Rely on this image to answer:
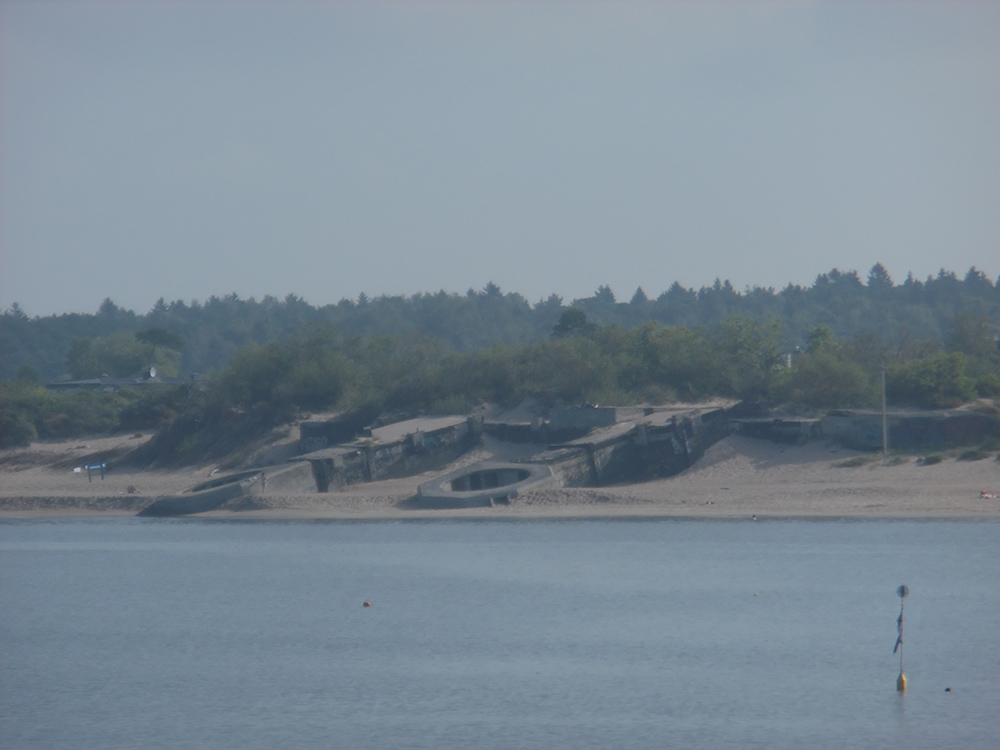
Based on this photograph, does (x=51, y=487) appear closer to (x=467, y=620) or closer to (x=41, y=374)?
(x=467, y=620)

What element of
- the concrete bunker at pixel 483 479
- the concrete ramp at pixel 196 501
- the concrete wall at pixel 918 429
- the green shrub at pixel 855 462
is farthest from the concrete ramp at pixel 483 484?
the concrete wall at pixel 918 429

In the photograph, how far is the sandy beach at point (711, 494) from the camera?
3550 cm

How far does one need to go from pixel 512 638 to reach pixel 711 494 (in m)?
17.1

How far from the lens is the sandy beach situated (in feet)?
116

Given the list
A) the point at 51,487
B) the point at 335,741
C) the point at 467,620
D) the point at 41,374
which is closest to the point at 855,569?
the point at 467,620

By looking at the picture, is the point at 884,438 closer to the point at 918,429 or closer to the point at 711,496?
the point at 918,429

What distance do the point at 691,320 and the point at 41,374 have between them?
7185cm

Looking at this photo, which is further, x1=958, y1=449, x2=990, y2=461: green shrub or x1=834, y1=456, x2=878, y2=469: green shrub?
x1=834, y1=456, x2=878, y2=469: green shrub

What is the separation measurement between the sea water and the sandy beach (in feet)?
3.11

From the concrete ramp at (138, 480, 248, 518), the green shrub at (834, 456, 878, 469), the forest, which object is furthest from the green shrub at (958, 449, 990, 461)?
the concrete ramp at (138, 480, 248, 518)

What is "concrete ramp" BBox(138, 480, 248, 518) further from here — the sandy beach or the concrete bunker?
the concrete bunker

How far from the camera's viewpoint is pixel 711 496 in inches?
1508

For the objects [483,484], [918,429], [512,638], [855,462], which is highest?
[918,429]

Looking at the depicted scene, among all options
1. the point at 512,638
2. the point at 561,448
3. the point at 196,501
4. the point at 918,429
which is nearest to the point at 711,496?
the point at 561,448
